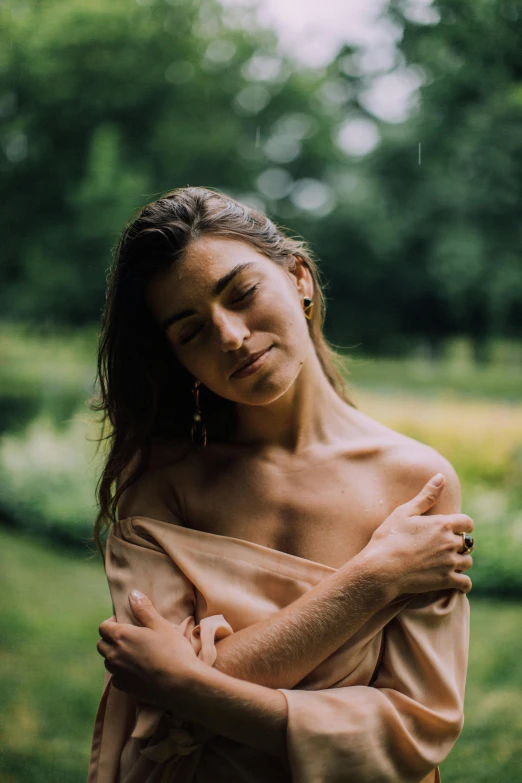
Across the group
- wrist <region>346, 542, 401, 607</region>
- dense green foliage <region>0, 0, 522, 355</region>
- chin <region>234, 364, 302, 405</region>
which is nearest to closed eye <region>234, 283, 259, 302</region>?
chin <region>234, 364, 302, 405</region>

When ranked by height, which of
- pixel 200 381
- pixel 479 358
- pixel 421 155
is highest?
pixel 421 155

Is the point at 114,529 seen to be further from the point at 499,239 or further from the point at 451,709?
the point at 499,239

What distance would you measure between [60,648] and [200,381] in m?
2.93

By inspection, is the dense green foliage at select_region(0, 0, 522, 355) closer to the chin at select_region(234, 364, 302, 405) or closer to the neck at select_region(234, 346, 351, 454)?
the neck at select_region(234, 346, 351, 454)

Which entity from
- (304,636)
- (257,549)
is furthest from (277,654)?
(257,549)

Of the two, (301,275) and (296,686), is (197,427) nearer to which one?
(301,275)

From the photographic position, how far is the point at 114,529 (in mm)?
1252

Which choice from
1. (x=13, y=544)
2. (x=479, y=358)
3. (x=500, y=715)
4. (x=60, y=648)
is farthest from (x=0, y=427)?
(x=500, y=715)

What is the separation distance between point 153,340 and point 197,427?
6.8 inches

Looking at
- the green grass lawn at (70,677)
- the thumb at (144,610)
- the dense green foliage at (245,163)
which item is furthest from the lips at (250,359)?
the dense green foliage at (245,163)

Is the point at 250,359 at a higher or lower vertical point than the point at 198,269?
lower

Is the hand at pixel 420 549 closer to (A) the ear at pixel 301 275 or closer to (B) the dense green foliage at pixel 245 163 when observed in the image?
(A) the ear at pixel 301 275

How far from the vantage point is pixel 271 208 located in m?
4.38

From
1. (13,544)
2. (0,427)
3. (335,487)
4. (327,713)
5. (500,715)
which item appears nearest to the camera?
(327,713)
